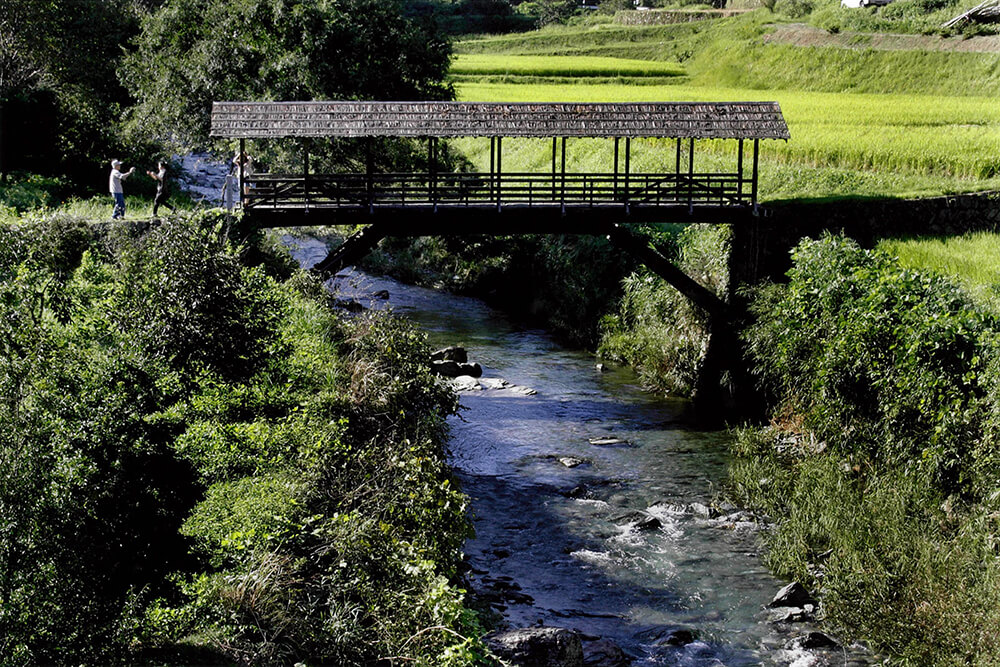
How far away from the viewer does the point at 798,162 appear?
102 ft

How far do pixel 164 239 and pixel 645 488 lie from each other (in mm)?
10225

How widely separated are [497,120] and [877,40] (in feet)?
108

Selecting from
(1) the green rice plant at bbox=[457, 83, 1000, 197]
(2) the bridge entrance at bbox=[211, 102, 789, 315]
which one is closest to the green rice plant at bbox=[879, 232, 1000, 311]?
(1) the green rice plant at bbox=[457, 83, 1000, 197]

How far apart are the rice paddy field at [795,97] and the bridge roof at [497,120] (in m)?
3.25

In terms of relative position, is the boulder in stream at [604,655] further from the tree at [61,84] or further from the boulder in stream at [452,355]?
the tree at [61,84]

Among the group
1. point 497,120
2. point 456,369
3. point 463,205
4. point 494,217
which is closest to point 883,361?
point 494,217

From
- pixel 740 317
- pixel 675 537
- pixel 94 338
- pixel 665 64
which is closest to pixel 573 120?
pixel 740 317

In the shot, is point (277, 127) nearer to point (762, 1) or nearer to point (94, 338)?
point (94, 338)

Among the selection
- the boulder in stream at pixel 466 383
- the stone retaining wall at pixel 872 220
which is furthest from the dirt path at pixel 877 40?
the boulder in stream at pixel 466 383

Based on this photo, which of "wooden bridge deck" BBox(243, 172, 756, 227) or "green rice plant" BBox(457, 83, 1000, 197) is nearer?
"wooden bridge deck" BBox(243, 172, 756, 227)

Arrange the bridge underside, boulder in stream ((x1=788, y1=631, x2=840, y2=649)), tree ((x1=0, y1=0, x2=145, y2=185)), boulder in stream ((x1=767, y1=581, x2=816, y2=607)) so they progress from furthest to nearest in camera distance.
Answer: tree ((x1=0, y1=0, x2=145, y2=185))
the bridge underside
boulder in stream ((x1=767, y1=581, x2=816, y2=607))
boulder in stream ((x1=788, y1=631, x2=840, y2=649))

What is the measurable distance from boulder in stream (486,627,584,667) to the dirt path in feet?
131

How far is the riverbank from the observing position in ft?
36.9

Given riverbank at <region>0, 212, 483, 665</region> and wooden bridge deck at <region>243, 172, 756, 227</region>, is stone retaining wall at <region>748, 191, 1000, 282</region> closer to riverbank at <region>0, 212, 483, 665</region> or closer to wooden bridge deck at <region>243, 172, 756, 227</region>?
wooden bridge deck at <region>243, 172, 756, 227</region>
